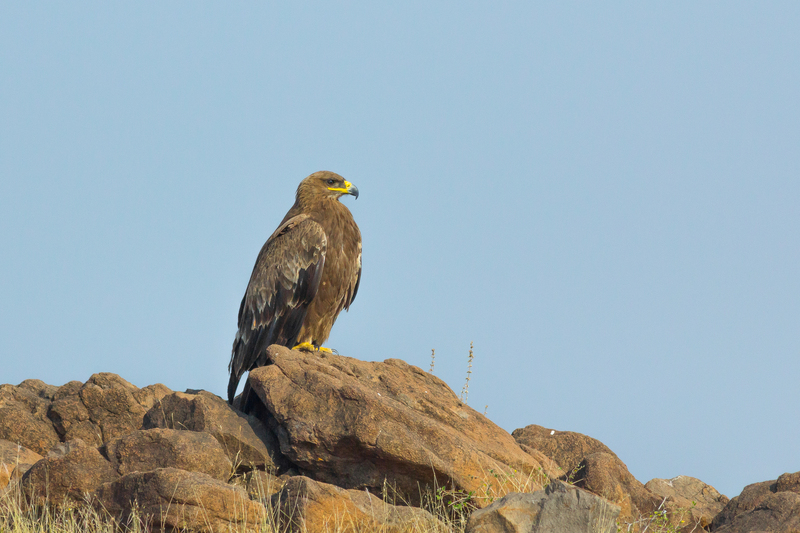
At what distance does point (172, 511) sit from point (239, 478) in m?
1.56

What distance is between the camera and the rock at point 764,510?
21.6 feet

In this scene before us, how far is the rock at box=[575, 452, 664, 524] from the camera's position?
7229mm

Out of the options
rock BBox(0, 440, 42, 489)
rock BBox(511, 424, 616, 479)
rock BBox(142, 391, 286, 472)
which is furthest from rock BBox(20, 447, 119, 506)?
rock BBox(511, 424, 616, 479)

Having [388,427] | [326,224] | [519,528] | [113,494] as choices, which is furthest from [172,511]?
[326,224]

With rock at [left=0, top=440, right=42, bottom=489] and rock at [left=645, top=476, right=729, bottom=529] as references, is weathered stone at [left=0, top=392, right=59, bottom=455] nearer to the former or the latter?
rock at [left=0, top=440, right=42, bottom=489]

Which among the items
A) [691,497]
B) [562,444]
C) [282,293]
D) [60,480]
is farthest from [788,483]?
[60,480]

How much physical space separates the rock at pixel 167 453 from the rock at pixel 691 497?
411 cm

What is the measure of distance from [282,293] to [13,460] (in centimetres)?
365

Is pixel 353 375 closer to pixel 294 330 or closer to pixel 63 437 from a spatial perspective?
pixel 294 330

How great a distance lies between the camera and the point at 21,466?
7.80 metres

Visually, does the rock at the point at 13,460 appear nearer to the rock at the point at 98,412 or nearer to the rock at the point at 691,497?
the rock at the point at 98,412

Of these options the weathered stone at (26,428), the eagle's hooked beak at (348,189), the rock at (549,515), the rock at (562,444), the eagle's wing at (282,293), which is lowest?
the rock at (549,515)

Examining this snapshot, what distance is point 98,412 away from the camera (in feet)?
33.1

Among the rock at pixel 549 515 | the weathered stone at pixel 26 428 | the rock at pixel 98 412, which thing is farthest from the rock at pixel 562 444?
the weathered stone at pixel 26 428
